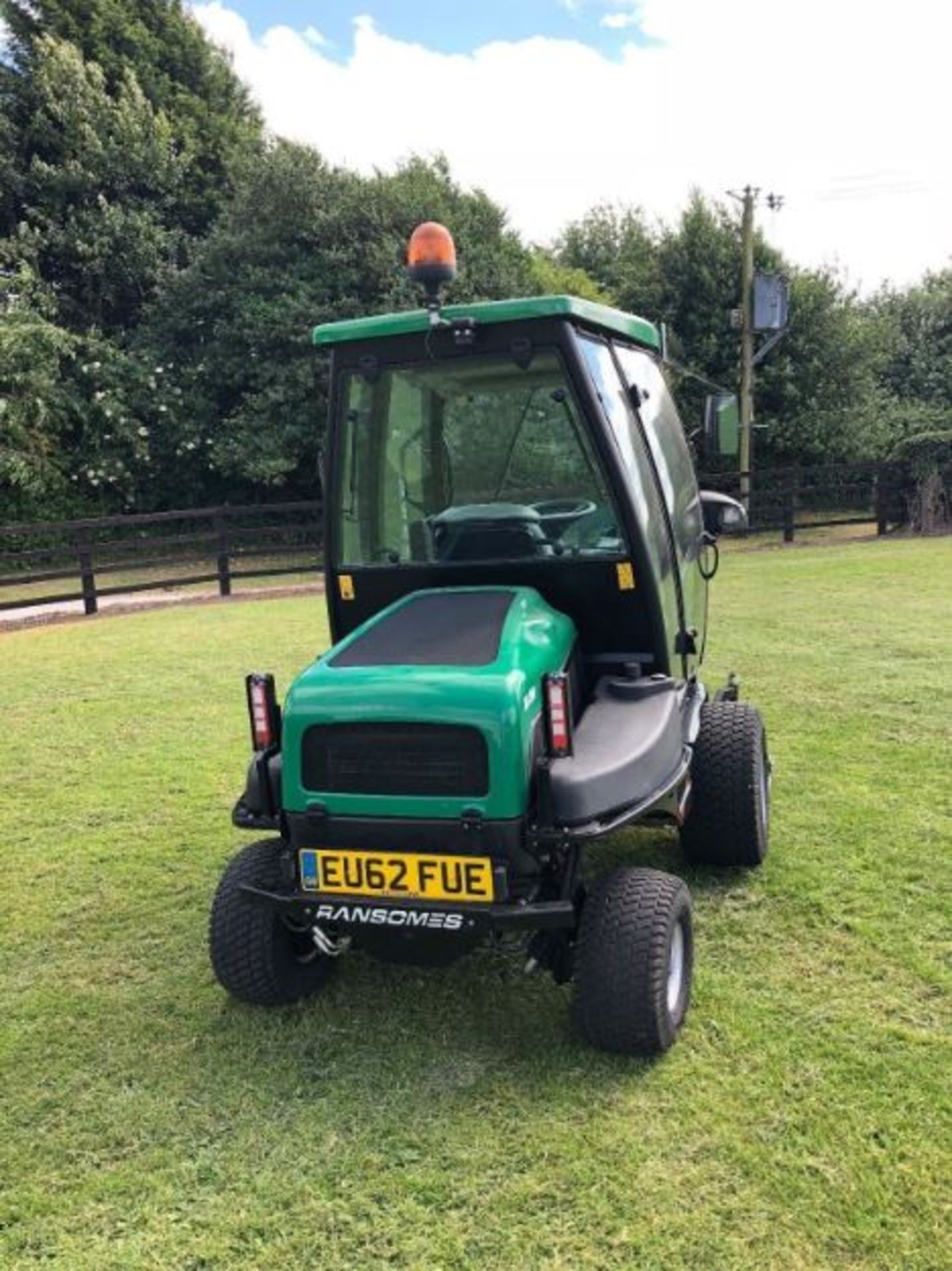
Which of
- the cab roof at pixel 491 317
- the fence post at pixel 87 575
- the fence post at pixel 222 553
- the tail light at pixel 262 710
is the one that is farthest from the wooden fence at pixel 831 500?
the tail light at pixel 262 710

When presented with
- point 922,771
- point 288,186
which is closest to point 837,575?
point 922,771

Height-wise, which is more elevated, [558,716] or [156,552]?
[558,716]

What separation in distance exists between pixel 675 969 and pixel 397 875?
81 cm

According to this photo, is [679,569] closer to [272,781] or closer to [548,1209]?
[272,781]

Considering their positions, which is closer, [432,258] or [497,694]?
[497,694]

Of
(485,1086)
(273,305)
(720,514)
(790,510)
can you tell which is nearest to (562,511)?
(720,514)

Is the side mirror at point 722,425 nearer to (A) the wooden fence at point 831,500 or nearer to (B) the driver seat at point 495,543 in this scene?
(B) the driver seat at point 495,543

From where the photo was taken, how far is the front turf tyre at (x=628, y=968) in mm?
2523

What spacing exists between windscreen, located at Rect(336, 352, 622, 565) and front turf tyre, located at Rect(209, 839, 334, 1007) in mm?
1117

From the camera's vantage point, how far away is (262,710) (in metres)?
2.94

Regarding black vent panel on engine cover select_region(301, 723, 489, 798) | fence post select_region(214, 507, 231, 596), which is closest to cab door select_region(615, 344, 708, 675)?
black vent panel on engine cover select_region(301, 723, 489, 798)

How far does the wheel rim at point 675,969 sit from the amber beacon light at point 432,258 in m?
1.96

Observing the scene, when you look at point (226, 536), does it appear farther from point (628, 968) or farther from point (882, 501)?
point (628, 968)

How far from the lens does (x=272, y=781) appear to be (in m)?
2.87
